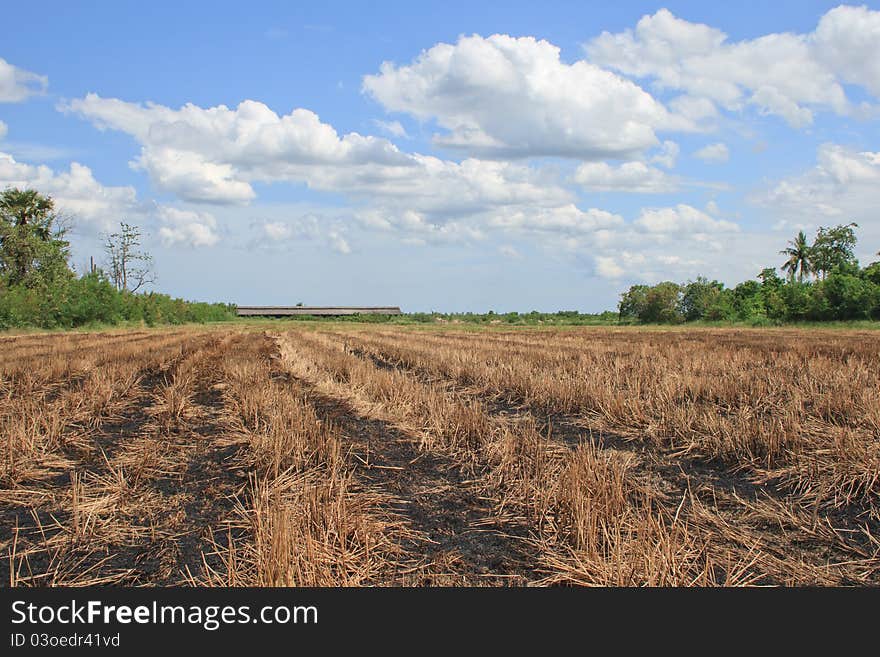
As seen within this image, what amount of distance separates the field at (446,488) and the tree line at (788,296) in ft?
152

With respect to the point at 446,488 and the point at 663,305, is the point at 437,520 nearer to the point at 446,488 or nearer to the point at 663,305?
the point at 446,488

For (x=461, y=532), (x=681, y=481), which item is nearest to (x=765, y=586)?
(x=461, y=532)

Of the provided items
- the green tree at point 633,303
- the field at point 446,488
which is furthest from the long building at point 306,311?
the field at point 446,488

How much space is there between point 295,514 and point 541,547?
A: 149 cm

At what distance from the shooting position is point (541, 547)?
3625 mm

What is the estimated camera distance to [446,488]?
4.93m

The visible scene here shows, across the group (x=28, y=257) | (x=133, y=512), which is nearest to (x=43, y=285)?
(x=28, y=257)

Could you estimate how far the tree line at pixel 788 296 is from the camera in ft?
158

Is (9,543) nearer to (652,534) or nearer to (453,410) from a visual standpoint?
(652,534)

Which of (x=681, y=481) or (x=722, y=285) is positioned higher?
(x=722, y=285)

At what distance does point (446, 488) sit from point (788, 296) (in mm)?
57233

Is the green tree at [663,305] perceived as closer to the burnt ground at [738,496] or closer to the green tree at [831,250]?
the green tree at [831,250]

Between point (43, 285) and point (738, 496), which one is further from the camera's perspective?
point (43, 285)

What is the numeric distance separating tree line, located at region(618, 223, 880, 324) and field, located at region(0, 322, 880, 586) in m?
46.5
